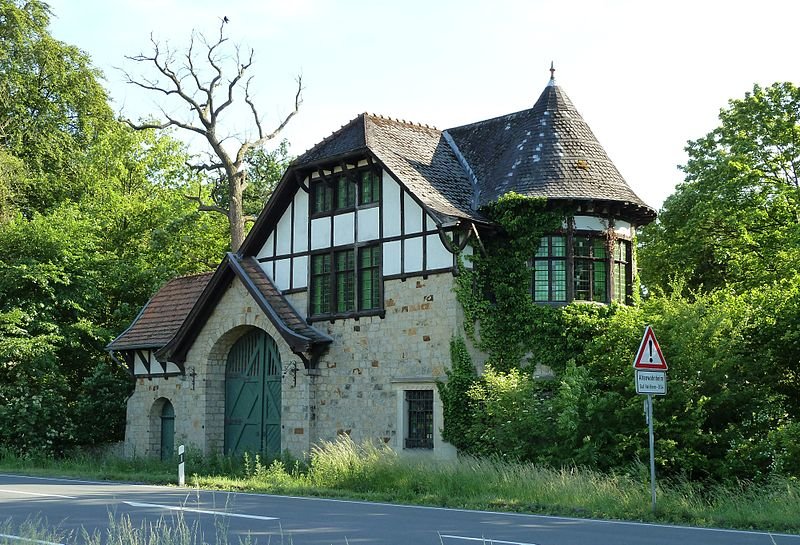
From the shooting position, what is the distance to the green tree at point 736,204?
31203 millimetres

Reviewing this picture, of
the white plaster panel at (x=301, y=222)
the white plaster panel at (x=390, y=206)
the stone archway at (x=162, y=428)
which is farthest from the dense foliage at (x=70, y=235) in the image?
the white plaster panel at (x=390, y=206)

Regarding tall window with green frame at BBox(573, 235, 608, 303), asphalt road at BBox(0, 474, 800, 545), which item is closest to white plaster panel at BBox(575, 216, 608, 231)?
tall window with green frame at BBox(573, 235, 608, 303)

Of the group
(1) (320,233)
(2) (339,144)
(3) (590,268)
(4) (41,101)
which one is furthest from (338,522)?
(4) (41,101)

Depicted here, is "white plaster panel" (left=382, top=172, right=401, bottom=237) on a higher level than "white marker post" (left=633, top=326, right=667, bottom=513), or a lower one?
higher

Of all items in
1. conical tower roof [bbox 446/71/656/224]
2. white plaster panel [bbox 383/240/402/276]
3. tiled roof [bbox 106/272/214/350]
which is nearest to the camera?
conical tower roof [bbox 446/71/656/224]

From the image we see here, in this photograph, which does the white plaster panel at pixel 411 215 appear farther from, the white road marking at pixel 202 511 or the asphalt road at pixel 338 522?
the white road marking at pixel 202 511

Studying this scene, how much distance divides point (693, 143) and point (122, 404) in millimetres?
21439

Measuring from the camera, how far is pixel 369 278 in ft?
86.6

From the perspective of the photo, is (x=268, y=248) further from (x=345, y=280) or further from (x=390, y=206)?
(x=390, y=206)

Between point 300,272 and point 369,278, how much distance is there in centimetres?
266

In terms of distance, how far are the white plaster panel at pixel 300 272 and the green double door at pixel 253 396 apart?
5.92ft

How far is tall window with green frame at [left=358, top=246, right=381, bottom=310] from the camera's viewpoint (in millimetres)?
26109

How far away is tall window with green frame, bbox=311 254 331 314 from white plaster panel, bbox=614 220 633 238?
7598 millimetres

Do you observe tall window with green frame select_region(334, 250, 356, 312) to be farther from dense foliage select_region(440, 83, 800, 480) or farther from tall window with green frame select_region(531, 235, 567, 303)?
tall window with green frame select_region(531, 235, 567, 303)
